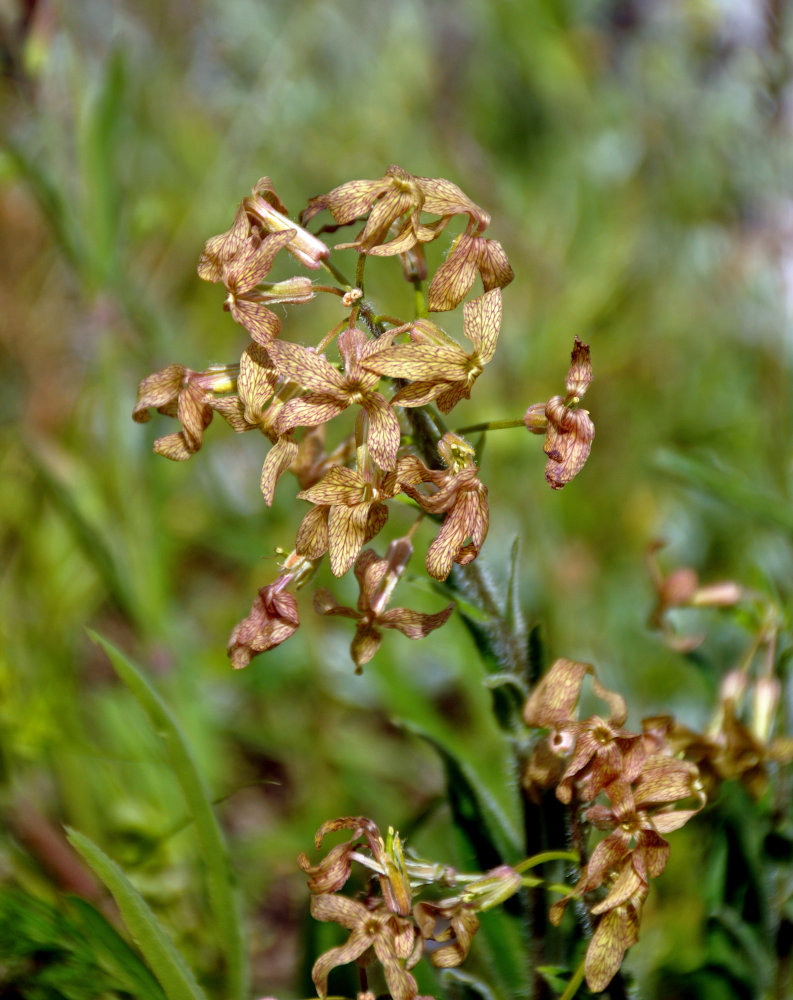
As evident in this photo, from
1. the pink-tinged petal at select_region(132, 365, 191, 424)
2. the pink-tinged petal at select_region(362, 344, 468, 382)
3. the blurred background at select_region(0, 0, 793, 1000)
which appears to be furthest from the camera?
the blurred background at select_region(0, 0, 793, 1000)

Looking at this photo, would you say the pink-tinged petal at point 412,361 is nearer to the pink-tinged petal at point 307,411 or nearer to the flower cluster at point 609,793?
the pink-tinged petal at point 307,411

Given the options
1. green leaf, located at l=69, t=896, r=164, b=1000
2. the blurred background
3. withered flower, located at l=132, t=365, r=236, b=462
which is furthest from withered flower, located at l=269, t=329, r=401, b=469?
green leaf, located at l=69, t=896, r=164, b=1000

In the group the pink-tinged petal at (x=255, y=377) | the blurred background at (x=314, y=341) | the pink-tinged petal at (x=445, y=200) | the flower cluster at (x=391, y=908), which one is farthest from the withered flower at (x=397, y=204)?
the flower cluster at (x=391, y=908)

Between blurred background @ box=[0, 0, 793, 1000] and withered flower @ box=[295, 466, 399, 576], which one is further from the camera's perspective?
blurred background @ box=[0, 0, 793, 1000]

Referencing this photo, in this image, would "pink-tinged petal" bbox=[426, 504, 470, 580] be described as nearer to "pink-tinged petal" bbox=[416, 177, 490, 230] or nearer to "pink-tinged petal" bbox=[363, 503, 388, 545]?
"pink-tinged petal" bbox=[363, 503, 388, 545]

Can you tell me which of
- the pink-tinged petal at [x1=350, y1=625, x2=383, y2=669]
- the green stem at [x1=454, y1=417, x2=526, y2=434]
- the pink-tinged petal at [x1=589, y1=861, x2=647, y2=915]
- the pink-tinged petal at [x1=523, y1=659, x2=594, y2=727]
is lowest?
the pink-tinged petal at [x1=589, y1=861, x2=647, y2=915]
